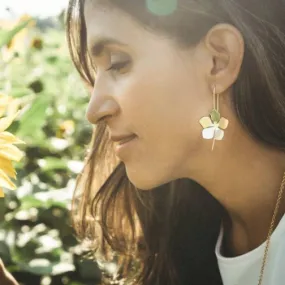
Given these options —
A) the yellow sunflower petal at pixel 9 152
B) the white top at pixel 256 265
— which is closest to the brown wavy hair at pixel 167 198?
the white top at pixel 256 265

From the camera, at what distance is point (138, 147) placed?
4.14ft

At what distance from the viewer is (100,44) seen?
4.08 feet

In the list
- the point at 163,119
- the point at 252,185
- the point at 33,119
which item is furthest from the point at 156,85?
the point at 33,119

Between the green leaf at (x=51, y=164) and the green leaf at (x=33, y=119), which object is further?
the green leaf at (x=51, y=164)

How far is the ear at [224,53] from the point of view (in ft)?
3.95

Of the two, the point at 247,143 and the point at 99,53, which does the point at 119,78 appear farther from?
the point at 247,143

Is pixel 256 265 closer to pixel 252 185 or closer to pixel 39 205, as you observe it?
pixel 252 185

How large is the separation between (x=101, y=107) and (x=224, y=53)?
0.19 m

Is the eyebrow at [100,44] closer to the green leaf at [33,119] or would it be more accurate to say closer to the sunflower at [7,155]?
the sunflower at [7,155]

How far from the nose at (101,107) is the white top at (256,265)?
0.31 metres

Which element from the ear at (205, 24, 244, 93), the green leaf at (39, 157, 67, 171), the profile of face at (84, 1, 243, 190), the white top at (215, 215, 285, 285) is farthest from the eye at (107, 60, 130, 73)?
the green leaf at (39, 157, 67, 171)

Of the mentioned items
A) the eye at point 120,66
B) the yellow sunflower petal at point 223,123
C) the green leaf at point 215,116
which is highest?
the eye at point 120,66

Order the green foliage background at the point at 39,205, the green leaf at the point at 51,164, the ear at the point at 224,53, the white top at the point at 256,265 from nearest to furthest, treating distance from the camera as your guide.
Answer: the ear at the point at 224,53 → the white top at the point at 256,265 → the green foliage background at the point at 39,205 → the green leaf at the point at 51,164

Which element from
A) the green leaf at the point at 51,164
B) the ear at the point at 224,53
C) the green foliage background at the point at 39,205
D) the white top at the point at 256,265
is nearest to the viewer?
the ear at the point at 224,53
